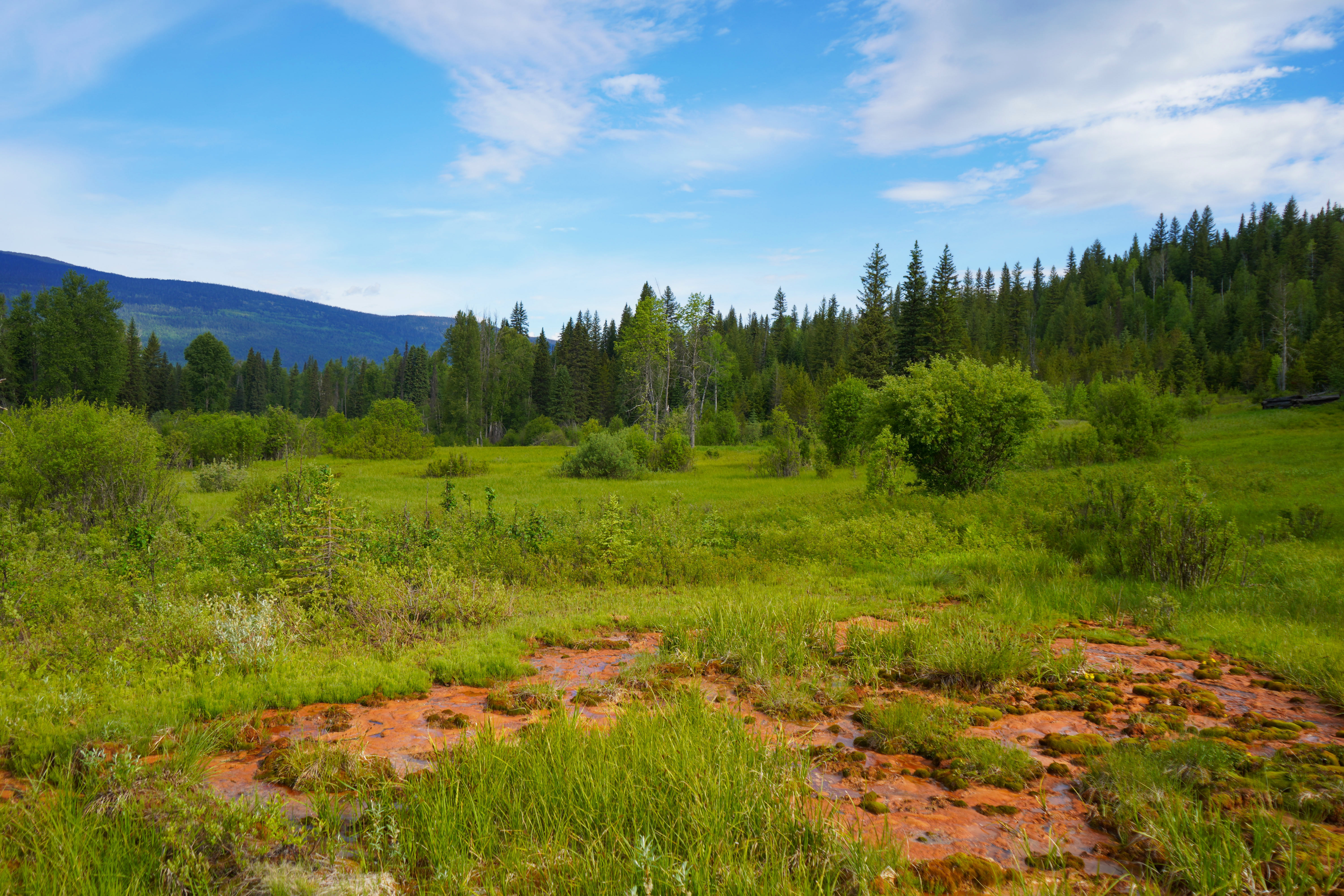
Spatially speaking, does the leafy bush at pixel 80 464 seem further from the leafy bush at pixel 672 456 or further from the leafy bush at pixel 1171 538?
the leafy bush at pixel 672 456

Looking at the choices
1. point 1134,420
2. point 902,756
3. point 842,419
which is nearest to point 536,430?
point 842,419

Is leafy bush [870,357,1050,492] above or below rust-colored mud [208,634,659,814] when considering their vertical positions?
above

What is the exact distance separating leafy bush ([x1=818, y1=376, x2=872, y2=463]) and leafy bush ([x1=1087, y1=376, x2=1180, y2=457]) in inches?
433

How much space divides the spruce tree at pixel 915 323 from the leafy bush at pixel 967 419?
2983 cm

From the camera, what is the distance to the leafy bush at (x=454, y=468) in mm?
36031

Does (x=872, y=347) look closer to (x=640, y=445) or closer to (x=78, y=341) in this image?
(x=640, y=445)

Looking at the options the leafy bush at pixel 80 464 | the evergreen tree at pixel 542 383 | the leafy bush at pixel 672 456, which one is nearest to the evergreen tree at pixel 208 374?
the evergreen tree at pixel 542 383

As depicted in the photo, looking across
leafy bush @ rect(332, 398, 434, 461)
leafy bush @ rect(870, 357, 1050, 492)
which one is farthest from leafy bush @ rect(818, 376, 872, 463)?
leafy bush @ rect(332, 398, 434, 461)

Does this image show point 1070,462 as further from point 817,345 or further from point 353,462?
point 817,345

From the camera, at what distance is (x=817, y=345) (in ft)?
303

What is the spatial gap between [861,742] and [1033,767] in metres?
0.95

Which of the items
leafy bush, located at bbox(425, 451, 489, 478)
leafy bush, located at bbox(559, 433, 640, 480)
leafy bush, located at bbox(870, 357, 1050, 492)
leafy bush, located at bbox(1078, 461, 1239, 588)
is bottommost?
leafy bush, located at bbox(425, 451, 489, 478)

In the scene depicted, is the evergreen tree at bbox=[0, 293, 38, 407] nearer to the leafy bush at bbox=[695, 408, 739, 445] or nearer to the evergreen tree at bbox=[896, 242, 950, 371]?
the leafy bush at bbox=[695, 408, 739, 445]

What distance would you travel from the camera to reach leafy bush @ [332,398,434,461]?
5112cm
